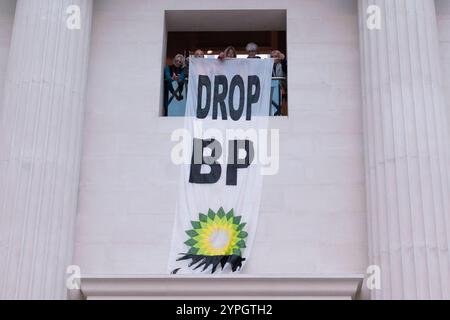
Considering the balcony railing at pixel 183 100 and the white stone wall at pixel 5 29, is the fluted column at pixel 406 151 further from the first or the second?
the white stone wall at pixel 5 29

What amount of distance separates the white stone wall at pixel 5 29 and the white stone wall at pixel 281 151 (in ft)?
5.30

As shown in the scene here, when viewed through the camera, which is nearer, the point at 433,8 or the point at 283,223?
the point at 283,223

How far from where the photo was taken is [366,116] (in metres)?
14.6

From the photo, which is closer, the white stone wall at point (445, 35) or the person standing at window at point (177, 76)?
the white stone wall at point (445, 35)

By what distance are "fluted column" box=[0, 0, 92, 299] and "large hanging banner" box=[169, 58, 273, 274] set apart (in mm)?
1895

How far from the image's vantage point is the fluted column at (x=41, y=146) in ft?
43.8

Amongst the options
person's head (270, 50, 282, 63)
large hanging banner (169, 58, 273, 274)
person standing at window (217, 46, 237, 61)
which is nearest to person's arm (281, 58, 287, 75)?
person's head (270, 50, 282, 63)

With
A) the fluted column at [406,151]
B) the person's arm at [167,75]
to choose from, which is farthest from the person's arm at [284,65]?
the person's arm at [167,75]

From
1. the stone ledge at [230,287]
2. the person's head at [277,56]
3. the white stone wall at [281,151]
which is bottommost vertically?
the stone ledge at [230,287]

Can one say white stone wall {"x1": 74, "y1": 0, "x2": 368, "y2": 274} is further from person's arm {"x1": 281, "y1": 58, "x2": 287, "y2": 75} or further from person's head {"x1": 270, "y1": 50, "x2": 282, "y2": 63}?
person's arm {"x1": 281, "y1": 58, "x2": 287, "y2": 75}

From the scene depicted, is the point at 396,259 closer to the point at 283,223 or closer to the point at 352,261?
the point at 352,261

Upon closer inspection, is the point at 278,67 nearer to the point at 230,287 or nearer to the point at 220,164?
the point at 220,164
